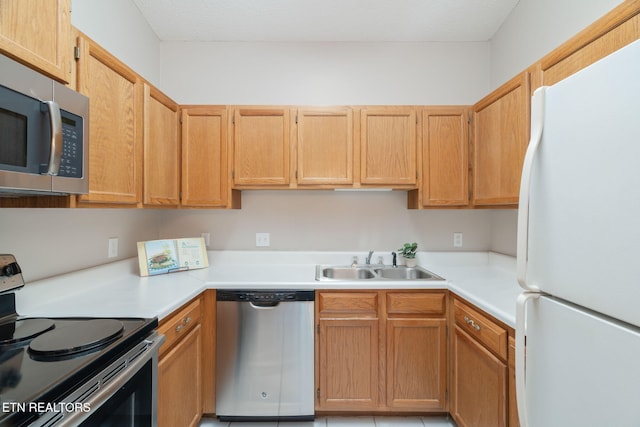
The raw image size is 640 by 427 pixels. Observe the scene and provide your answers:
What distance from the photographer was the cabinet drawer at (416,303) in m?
1.85

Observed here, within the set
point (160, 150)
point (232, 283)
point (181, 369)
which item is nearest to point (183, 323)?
point (181, 369)

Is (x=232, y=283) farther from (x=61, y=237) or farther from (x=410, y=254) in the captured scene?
(x=410, y=254)

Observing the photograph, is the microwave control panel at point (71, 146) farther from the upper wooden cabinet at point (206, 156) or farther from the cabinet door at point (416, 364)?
the cabinet door at point (416, 364)

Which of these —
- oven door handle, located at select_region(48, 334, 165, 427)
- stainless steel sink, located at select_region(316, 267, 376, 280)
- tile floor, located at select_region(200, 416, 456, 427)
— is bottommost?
tile floor, located at select_region(200, 416, 456, 427)

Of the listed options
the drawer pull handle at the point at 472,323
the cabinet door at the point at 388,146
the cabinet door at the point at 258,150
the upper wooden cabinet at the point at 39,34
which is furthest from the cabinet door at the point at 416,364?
the upper wooden cabinet at the point at 39,34

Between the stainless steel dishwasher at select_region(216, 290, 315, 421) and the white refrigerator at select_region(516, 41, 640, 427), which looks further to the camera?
the stainless steel dishwasher at select_region(216, 290, 315, 421)

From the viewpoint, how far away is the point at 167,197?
1.99 metres

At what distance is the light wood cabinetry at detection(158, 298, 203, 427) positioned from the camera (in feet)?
4.44

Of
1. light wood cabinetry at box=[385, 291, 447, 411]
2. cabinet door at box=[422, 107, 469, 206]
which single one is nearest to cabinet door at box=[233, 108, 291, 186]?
cabinet door at box=[422, 107, 469, 206]

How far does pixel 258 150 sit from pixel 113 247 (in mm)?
1153

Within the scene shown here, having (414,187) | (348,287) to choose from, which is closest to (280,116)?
(414,187)

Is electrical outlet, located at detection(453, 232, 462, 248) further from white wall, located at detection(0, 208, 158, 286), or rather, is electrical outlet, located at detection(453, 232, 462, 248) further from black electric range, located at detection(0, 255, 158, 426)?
white wall, located at detection(0, 208, 158, 286)

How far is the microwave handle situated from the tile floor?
67.7 inches

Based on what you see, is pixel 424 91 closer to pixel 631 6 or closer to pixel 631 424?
pixel 631 6
